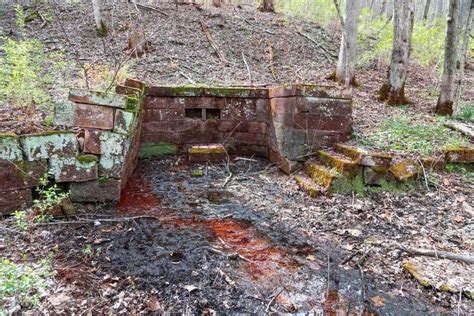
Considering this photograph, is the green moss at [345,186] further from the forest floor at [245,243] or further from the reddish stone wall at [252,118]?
the reddish stone wall at [252,118]

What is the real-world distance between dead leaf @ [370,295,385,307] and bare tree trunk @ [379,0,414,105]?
6251 mm

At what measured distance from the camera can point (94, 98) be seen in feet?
14.5

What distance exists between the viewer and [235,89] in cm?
686

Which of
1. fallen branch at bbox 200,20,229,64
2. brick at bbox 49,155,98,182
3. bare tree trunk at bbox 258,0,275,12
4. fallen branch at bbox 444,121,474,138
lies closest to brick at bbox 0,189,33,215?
brick at bbox 49,155,98,182

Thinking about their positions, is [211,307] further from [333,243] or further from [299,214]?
[299,214]

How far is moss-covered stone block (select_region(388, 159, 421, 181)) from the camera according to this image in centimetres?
480

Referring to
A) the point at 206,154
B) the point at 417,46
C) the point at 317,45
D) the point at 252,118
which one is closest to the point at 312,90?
the point at 252,118

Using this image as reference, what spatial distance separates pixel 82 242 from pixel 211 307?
1692 mm

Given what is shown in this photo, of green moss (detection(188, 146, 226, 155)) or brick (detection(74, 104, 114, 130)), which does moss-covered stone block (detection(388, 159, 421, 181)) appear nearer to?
green moss (detection(188, 146, 226, 155))

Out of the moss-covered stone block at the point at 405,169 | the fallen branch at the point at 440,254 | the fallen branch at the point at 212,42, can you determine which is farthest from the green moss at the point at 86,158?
the fallen branch at the point at 212,42

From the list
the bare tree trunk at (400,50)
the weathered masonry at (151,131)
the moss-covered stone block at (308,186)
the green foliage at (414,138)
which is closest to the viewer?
the weathered masonry at (151,131)

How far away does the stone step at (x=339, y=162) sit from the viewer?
4852 mm

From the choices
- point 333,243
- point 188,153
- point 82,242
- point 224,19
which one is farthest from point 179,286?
point 224,19

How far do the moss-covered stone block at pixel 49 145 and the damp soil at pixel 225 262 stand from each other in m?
1.00
